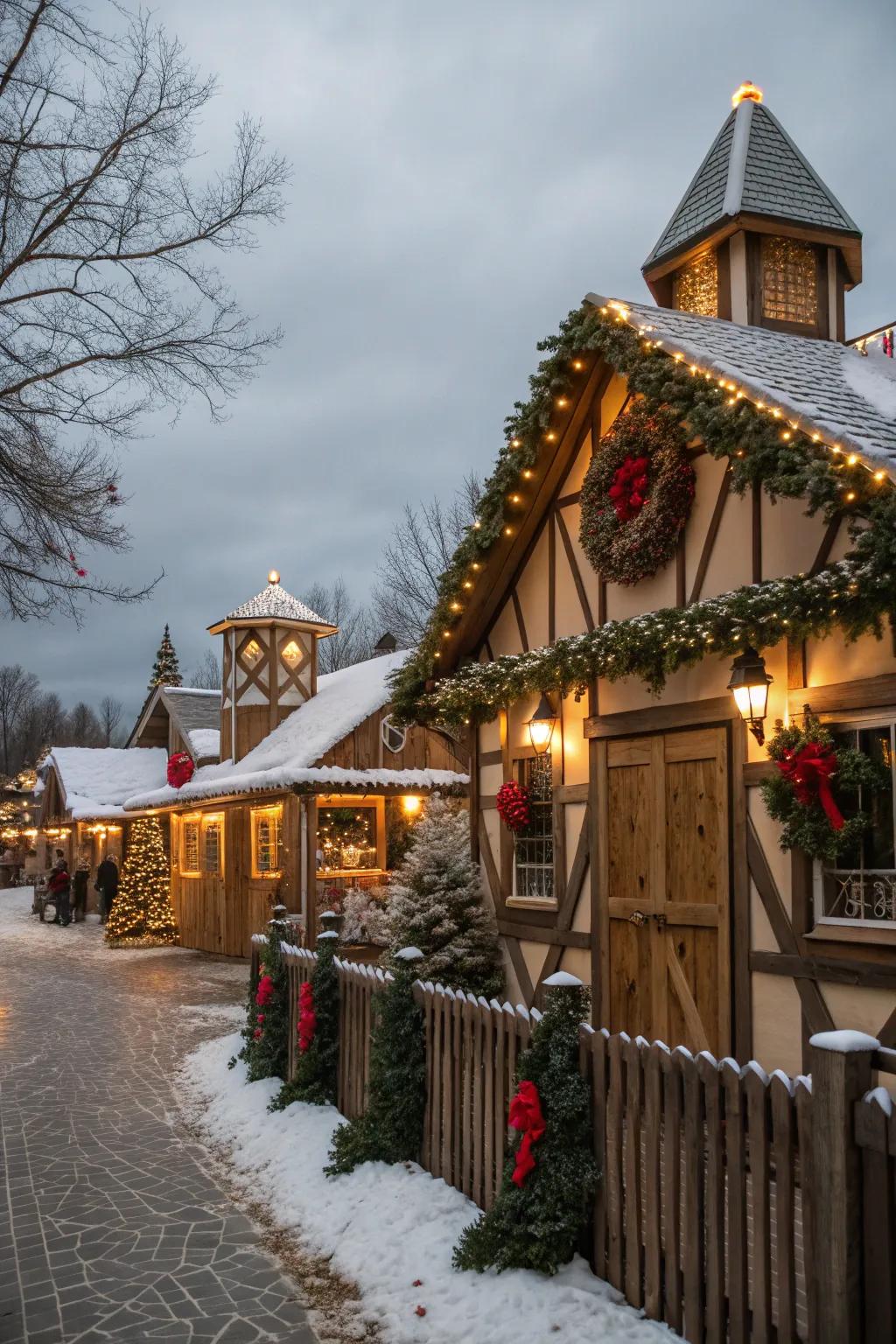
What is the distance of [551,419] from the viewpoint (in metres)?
9.39

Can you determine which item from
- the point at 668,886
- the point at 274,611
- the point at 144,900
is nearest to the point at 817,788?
the point at 668,886

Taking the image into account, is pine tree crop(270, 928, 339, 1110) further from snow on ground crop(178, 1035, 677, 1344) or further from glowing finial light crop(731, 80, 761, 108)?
glowing finial light crop(731, 80, 761, 108)

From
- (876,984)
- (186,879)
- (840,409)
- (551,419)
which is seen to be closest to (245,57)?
(551,419)

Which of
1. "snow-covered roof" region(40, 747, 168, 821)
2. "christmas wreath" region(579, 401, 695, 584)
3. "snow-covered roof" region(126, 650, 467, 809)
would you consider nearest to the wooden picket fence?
"christmas wreath" region(579, 401, 695, 584)

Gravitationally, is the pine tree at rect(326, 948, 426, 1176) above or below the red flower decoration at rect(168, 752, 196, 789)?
below

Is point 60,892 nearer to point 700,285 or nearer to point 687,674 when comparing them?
point 700,285

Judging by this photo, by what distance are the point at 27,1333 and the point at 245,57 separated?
10.1 m

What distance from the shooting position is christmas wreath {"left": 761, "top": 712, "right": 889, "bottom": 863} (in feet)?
20.6

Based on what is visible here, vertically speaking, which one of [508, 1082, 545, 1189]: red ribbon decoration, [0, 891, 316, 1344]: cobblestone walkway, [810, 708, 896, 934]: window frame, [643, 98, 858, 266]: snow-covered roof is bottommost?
[0, 891, 316, 1344]: cobblestone walkway

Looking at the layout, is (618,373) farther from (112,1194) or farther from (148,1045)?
(148,1045)

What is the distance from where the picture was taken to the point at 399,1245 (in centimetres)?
555

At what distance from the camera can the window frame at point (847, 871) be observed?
6.19 m

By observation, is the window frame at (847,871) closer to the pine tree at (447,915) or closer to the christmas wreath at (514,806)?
the christmas wreath at (514,806)

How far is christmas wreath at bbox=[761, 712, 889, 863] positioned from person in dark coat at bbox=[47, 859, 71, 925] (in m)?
24.9
